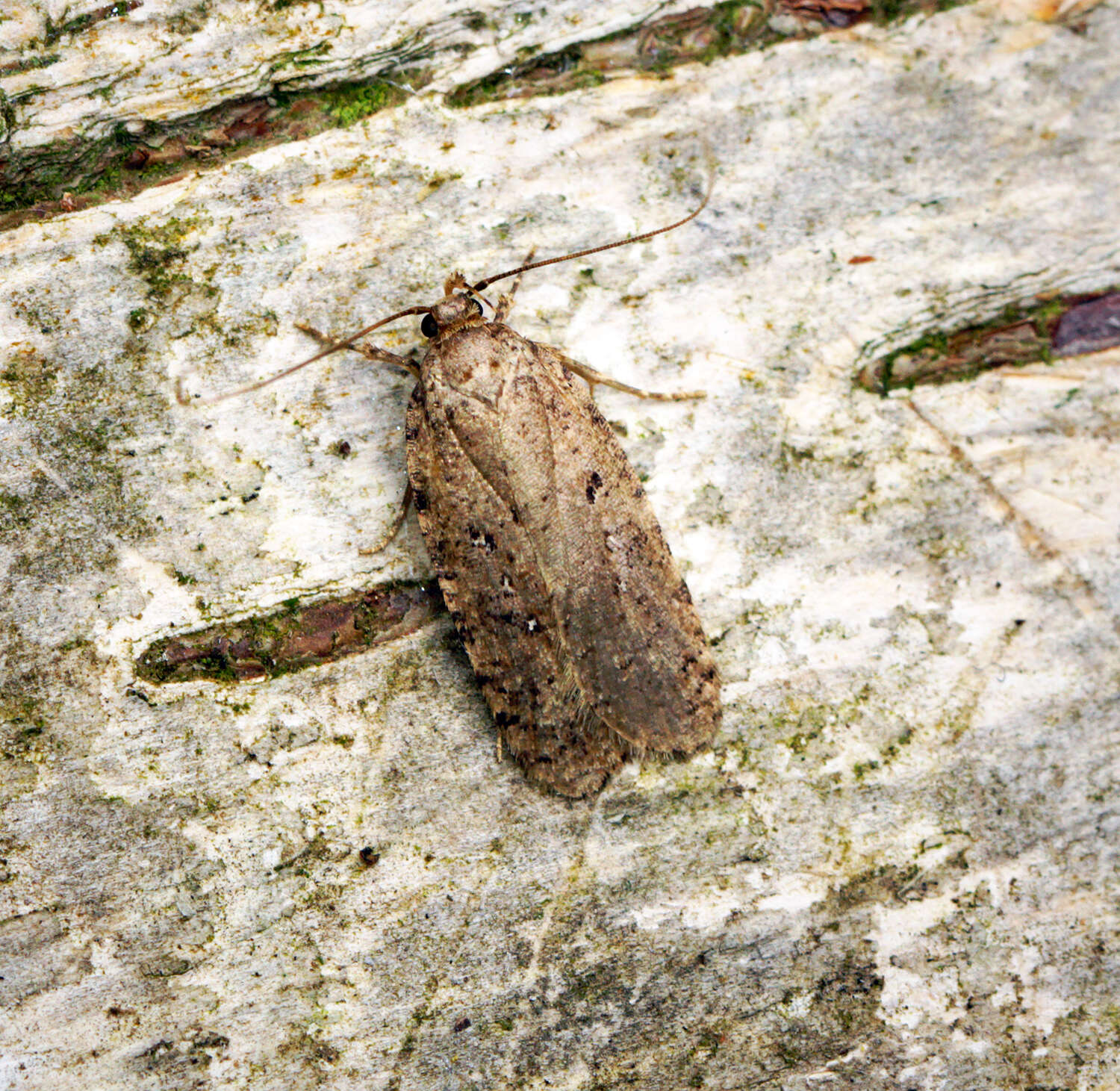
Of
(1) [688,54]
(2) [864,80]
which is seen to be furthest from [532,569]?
(2) [864,80]

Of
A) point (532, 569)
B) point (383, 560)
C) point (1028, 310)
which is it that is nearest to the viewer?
point (532, 569)

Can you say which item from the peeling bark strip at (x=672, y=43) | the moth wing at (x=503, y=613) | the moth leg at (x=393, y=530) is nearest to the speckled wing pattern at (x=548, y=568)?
the moth wing at (x=503, y=613)

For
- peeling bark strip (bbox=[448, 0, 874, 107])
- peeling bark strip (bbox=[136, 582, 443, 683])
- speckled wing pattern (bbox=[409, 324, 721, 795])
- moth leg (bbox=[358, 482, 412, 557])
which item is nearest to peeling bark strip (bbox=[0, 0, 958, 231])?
peeling bark strip (bbox=[448, 0, 874, 107])

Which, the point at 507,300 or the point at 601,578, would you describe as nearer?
the point at 601,578

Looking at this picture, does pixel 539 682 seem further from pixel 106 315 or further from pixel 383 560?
pixel 106 315

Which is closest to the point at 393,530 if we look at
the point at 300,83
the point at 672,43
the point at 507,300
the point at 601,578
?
the point at 601,578

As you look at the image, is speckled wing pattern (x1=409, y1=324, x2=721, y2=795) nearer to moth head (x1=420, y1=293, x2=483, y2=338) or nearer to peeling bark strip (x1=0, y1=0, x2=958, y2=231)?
moth head (x1=420, y1=293, x2=483, y2=338)

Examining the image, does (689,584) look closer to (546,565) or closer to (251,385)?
(546,565)
